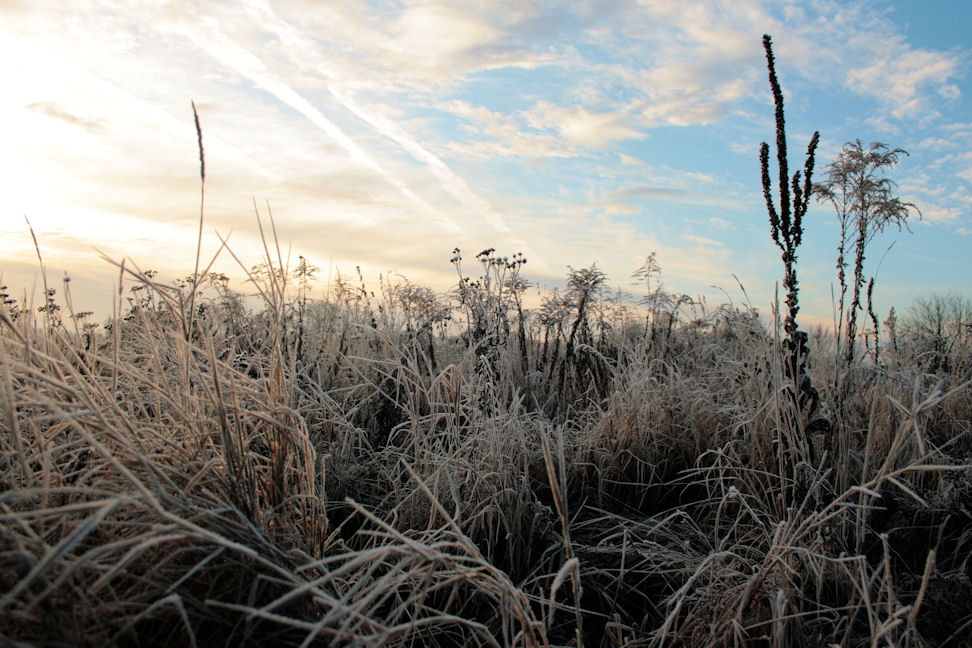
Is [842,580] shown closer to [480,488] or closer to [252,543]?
[480,488]

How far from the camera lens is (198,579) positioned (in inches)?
51.9

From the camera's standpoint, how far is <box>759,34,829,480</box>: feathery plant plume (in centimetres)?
247

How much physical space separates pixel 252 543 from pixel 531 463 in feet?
6.25

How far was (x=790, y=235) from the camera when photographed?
267 cm

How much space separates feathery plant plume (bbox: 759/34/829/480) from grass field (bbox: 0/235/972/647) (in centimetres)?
6

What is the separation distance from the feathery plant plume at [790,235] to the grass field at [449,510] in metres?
0.06

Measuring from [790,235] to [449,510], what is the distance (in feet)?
6.52

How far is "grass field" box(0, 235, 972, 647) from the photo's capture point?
1263mm

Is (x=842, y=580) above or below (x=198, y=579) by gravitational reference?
below

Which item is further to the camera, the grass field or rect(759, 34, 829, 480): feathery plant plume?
rect(759, 34, 829, 480): feathery plant plume

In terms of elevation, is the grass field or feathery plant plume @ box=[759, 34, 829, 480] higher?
feathery plant plume @ box=[759, 34, 829, 480]

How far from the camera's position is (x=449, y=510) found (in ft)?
8.52

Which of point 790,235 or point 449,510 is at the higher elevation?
point 790,235

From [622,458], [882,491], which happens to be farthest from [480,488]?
[882,491]
